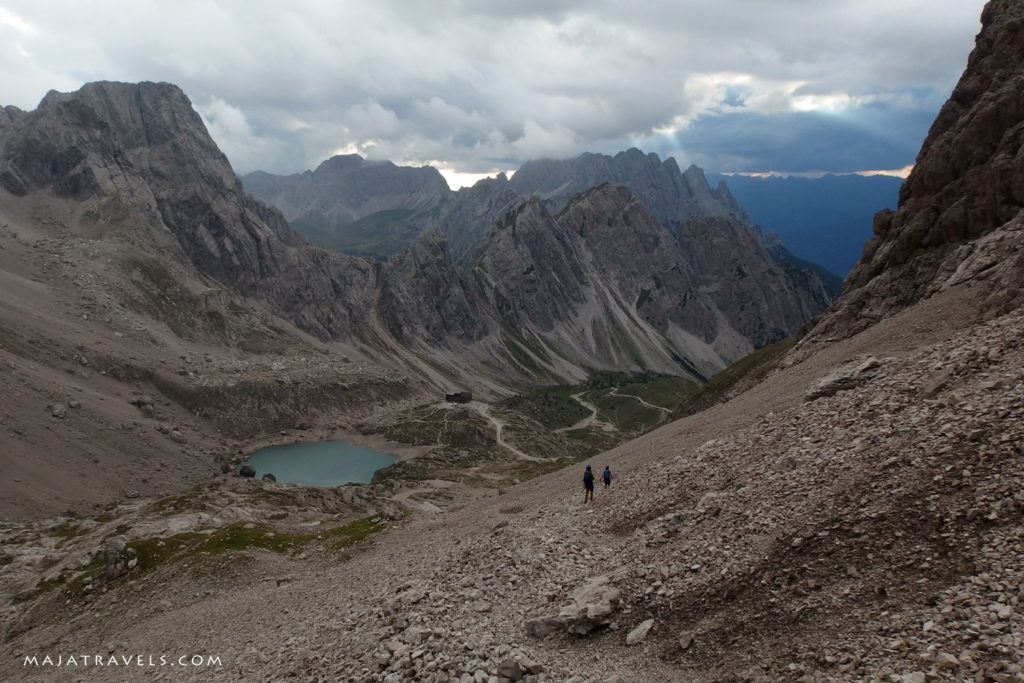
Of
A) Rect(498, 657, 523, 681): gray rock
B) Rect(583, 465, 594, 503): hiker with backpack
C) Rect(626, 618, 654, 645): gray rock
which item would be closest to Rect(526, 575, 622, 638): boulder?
Rect(626, 618, 654, 645): gray rock

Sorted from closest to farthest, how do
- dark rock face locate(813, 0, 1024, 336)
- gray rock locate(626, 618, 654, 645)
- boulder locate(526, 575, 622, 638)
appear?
1. gray rock locate(626, 618, 654, 645)
2. boulder locate(526, 575, 622, 638)
3. dark rock face locate(813, 0, 1024, 336)

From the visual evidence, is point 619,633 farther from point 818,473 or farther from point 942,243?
point 942,243

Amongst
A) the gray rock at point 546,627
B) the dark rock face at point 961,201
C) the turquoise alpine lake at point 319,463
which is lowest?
the turquoise alpine lake at point 319,463

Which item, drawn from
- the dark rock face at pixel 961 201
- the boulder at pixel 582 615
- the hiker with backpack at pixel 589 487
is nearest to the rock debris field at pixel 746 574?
the boulder at pixel 582 615

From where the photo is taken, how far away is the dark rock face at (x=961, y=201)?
69875mm

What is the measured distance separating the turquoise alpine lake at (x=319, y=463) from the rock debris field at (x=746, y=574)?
121m

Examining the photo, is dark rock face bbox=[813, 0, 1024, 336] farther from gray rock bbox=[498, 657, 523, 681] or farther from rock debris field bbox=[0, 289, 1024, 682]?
gray rock bbox=[498, 657, 523, 681]

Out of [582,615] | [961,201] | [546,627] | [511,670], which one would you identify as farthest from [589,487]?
[961,201]

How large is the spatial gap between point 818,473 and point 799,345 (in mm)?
58866

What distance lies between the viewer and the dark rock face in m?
69.9

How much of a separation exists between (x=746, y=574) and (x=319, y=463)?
567 ft

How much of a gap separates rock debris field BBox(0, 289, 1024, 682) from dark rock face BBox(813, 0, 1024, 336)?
25.0 metres

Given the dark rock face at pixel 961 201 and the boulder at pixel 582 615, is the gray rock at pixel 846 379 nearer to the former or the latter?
the dark rock face at pixel 961 201

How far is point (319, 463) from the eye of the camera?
18325cm
